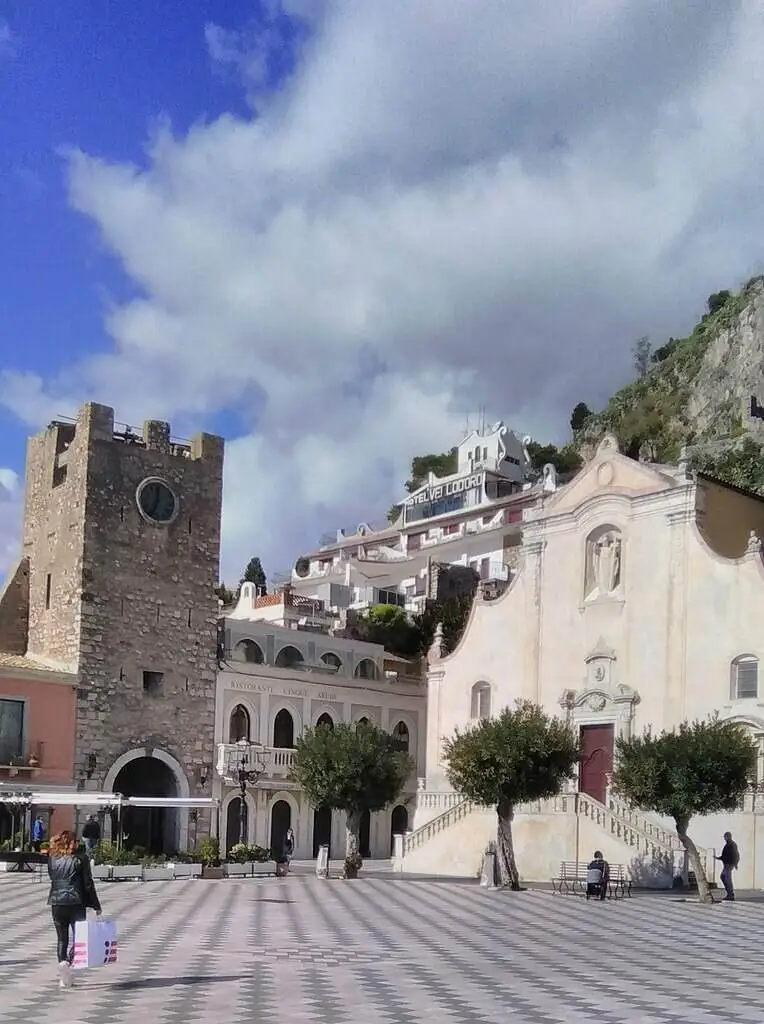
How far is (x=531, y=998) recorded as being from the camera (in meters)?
13.8

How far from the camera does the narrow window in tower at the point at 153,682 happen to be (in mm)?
45094

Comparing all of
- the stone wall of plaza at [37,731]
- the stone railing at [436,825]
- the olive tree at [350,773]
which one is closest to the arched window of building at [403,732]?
the stone railing at [436,825]

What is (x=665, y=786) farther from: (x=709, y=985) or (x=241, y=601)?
(x=241, y=601)

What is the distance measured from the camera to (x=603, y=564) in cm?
4294

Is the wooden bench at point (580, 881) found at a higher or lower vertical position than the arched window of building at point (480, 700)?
lower

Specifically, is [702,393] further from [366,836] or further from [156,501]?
[156,501]

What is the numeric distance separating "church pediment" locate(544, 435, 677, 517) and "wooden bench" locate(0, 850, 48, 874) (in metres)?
20.2

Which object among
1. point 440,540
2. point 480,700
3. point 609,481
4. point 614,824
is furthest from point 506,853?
point 440,540

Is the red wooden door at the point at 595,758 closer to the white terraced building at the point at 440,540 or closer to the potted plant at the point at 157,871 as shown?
the potted plant at the point at 157,871

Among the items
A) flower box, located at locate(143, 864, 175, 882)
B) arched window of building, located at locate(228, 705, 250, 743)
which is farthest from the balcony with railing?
flower box, located at locate(143, 864, 175, 882)

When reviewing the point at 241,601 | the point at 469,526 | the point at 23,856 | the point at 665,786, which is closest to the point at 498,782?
the point at 665,786

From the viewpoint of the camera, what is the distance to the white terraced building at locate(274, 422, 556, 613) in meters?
73.7

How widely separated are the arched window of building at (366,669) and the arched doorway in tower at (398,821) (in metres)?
5.75

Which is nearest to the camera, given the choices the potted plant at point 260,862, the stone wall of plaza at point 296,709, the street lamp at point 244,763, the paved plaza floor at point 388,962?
the paved plaza floor at point 388,962
